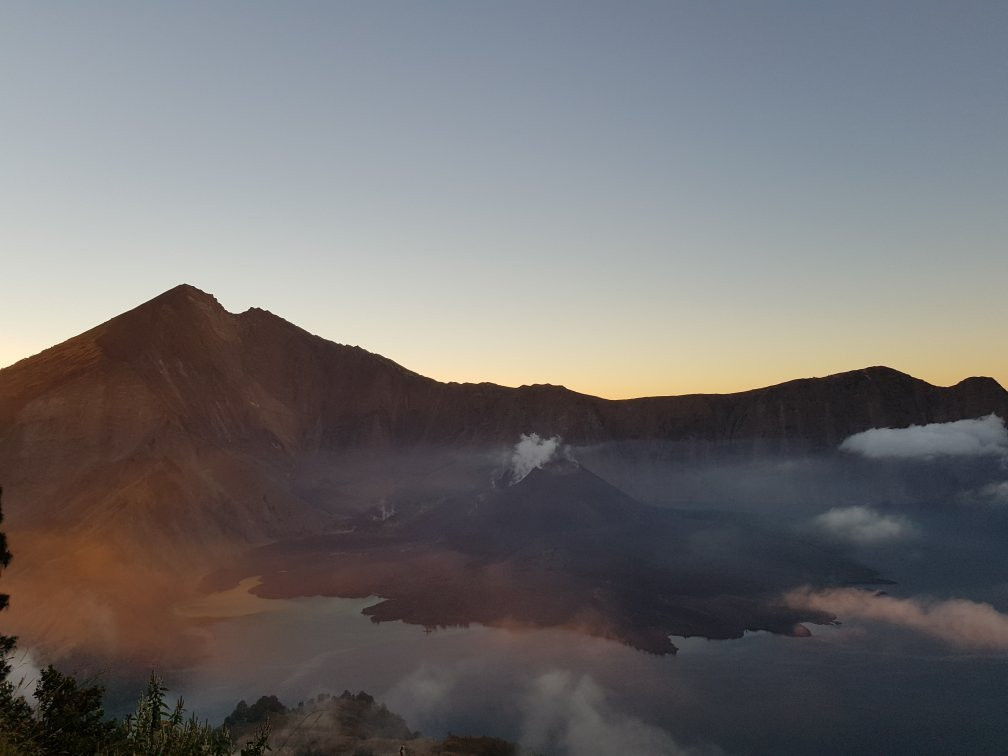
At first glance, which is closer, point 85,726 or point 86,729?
point 86,729

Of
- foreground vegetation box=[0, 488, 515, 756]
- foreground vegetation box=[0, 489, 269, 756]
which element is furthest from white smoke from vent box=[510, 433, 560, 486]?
foreground vegetation box=[0, 489, 269, 756]

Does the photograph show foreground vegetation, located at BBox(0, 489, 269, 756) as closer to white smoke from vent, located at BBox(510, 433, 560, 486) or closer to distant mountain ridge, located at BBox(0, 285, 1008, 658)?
distant mountain ridge, located at BBox(0, 285, 1008, 658)

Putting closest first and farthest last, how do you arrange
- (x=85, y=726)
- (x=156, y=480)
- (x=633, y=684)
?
(x=85, y=726)
(x=633, y=684)
(x=156, y=480)

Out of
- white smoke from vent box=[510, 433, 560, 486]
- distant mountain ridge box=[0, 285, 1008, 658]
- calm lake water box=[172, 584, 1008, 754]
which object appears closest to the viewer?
calm lake water box=[172, 584, 1008, 754]

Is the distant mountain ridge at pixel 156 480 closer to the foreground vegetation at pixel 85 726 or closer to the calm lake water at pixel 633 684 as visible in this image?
the calm lake water at pixel 633 684

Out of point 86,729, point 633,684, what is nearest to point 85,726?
point 86,729

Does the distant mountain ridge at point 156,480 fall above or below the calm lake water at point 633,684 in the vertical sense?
above

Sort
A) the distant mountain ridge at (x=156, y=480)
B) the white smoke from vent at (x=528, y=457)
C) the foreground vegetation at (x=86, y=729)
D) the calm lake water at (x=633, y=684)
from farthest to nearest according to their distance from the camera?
1. the white smoke from vent at (x=528, y=457)
2. the distant mountain ridge at (x=156, y=480)
3. the calm lake water at (x=633, y=684)
4. the foreground vegetation at (x=86, y=729)

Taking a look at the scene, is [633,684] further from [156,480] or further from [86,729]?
[156,480]

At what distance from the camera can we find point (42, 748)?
62.1ft

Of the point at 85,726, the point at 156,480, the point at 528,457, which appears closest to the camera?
the point at 85,726

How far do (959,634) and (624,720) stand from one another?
223 ft

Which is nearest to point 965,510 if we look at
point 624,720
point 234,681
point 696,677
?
point 696,677

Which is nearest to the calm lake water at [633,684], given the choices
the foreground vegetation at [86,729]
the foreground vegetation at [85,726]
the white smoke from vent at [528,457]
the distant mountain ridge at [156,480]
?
the distant mountain ridge at [156,480]
